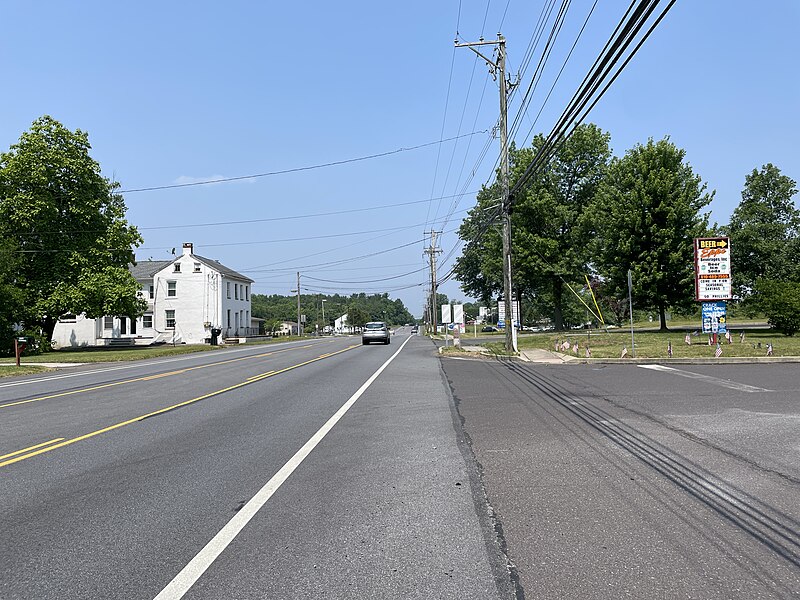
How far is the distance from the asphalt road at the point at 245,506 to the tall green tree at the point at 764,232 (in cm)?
3654

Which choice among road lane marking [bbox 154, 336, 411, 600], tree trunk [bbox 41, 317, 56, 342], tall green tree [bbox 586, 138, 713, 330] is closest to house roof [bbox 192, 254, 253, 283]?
tree trunk [bbox 41, 317, 56, 342]

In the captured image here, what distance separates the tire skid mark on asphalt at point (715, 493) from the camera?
4656 mm

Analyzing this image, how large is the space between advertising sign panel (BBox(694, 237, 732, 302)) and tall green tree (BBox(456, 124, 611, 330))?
68.8 feet

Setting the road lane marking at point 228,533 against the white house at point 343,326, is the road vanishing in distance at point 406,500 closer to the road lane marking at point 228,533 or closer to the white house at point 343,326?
the road lane marking at point 228,533

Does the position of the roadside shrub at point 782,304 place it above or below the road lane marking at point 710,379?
above

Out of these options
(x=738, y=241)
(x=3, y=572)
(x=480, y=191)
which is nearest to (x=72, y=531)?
(x=3, y=572)

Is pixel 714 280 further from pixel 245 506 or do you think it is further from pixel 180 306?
pixel 180 306

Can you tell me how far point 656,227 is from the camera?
1453 inches

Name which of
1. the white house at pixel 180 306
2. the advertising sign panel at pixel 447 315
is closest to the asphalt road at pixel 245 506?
the advertising sign panel at pixel 447 315

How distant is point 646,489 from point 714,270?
22.2 m

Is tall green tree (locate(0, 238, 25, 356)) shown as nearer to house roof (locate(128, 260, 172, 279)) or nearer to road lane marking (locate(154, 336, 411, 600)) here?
house roof (locate(128, 260, 172, 279))

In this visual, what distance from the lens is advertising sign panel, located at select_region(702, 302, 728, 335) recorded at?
2505 centimetres

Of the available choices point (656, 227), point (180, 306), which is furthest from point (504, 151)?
point (180, 306)

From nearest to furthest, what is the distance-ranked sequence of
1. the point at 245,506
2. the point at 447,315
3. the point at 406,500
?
the point at 245,506 < the point at 406,500 < the point at 447,315
